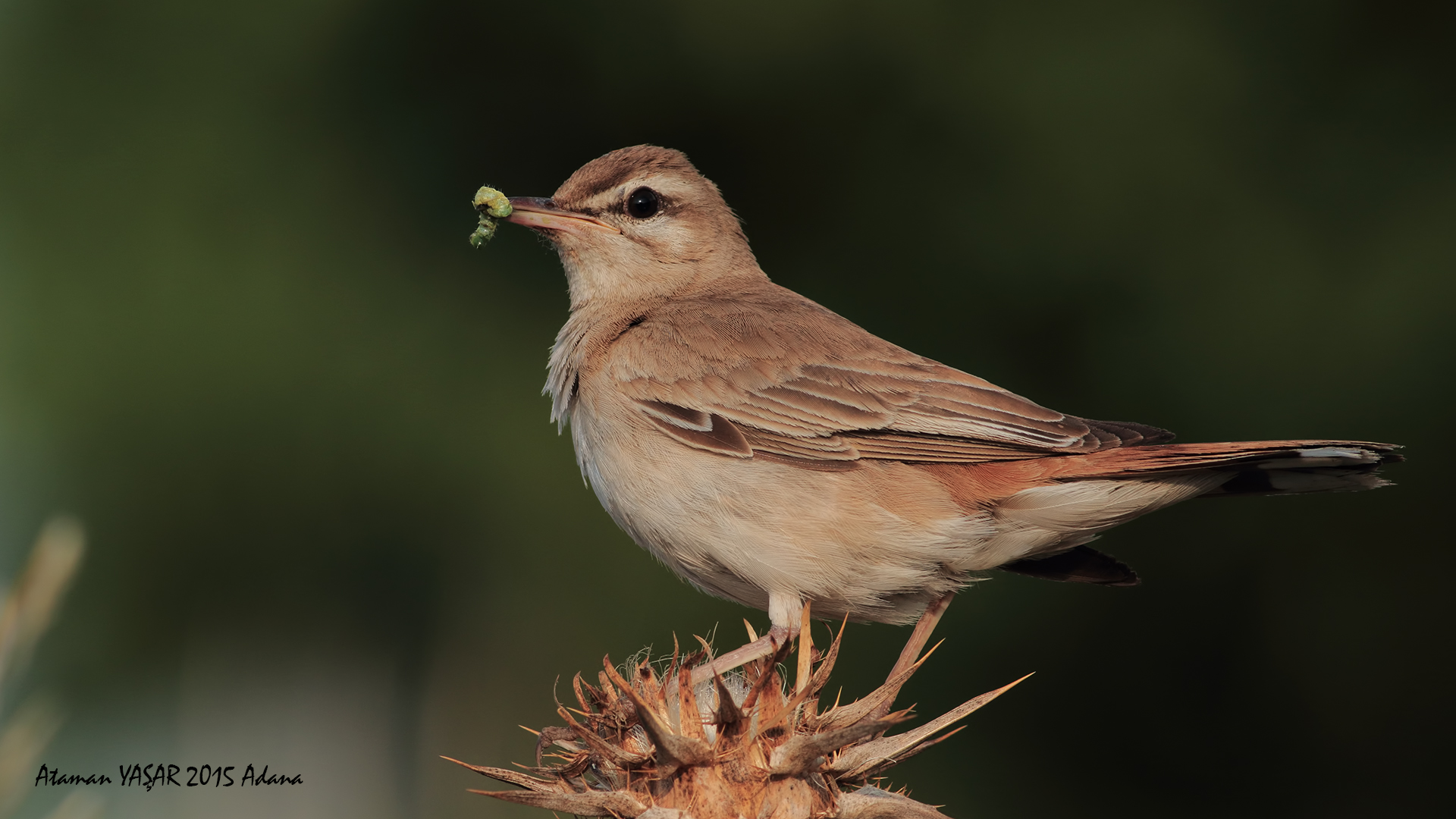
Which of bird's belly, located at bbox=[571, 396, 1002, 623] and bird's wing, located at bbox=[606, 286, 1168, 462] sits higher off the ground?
bird's wing, located at bbox=[606, 286, 1168, 462]

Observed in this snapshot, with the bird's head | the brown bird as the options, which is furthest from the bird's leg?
the bird's head

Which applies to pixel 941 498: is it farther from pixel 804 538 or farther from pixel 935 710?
pixel 935 710

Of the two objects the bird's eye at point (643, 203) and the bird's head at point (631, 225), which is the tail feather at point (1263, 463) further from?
the bird's eye at point (643, 203)

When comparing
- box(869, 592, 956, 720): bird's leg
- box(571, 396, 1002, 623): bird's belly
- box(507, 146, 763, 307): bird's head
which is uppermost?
box(507, 146, 763, 307): bird's head

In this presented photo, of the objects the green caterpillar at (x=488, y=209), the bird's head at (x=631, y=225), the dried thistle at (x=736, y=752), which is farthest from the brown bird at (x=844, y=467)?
the dried thistle at (x=736, y=752)

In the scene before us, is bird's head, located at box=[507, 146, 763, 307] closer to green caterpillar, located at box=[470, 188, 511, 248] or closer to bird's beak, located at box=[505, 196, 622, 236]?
bird's beak, located at box=[505, 196, 622, 236]

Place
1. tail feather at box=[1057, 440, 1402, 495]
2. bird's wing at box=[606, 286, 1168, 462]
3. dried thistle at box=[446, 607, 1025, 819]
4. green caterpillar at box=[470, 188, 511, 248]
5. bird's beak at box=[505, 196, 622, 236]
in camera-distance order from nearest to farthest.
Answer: dried thistle at box=[446, 607, 1025, 819] → tail feather at box=[1057, 440, 1402, 495] → bird's wing at box=[606, 286, 1168, 462] → green caterpillar at box=[470, 188, 511, 248] → bird's beak at box=[505, 196, 622, 236]

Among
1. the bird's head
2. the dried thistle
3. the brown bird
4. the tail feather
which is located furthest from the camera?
the bird's head

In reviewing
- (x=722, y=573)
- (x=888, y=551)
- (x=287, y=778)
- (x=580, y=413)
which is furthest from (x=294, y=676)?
(x=888, y=551)
